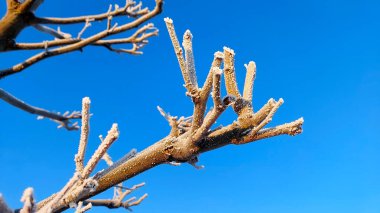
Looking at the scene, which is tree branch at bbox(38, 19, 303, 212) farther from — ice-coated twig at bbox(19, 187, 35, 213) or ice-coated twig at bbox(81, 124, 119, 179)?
ice-coated twig at bbox(19, 187, 35, 213)

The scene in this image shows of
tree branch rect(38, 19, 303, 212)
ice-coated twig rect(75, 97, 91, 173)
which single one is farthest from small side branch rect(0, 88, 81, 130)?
ice-coated twig rect(75, 97, 91, 173)

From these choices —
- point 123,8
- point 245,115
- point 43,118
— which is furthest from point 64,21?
point 245,115

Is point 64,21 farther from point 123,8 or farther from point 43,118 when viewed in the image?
point 43,118

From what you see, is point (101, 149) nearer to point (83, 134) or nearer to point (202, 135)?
point (83, 134)

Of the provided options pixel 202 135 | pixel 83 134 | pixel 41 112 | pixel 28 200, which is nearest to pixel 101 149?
pixel 83 134

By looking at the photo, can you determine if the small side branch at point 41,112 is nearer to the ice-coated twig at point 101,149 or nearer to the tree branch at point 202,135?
the tree branch at point 202,135

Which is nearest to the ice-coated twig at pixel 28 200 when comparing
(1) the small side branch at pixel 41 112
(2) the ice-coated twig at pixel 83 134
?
(2) the ice-coated twig at pixel 83 134

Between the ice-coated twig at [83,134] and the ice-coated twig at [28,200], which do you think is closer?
the ice-coated twig at [28,200]

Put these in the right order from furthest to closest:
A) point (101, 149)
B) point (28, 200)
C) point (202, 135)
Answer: point (202, 135) < point (101, 149) < point (28, 200)
